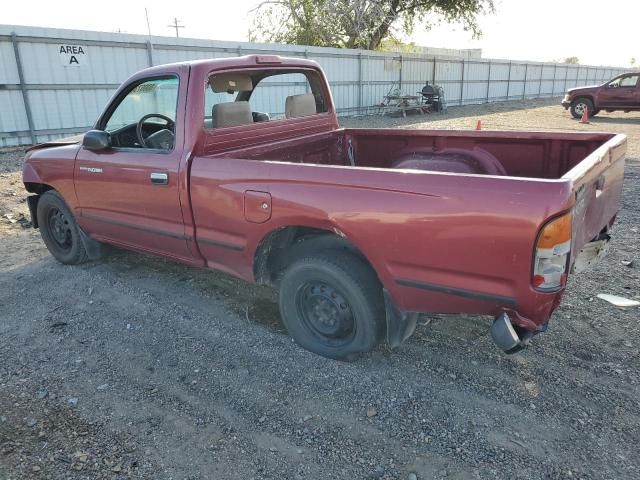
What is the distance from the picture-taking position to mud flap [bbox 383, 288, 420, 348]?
9.42 feet

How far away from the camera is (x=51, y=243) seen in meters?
5.08

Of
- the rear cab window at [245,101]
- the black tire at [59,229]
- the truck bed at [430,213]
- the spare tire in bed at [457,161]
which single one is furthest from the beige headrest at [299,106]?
the black tire at [59,229]

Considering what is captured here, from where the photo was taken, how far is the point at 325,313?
3248 millimetres

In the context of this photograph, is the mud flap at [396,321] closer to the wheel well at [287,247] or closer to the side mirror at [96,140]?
the wheel well at [287,247]

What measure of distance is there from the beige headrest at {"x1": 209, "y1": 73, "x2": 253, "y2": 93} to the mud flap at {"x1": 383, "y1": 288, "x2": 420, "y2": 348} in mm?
2173

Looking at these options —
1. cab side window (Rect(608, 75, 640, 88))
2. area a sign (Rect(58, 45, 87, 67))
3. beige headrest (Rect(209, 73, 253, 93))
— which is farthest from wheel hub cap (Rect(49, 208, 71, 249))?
cab side window (Rect(608, 75, 640, 88))

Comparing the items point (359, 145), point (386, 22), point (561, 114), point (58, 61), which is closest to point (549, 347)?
point (359, 145)

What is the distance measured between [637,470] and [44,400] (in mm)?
3151

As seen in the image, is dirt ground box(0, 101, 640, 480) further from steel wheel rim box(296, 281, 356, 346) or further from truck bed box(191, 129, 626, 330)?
truck bed box(191, 129, 626, 330)

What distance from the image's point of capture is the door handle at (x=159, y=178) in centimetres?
358

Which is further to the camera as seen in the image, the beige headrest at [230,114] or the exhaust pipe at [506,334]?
the beige headrest at [230,114]

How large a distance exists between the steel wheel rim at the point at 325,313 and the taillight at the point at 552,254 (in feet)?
3.87

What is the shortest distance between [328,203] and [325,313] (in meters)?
0.82

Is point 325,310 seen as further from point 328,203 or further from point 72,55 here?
point 72,55
